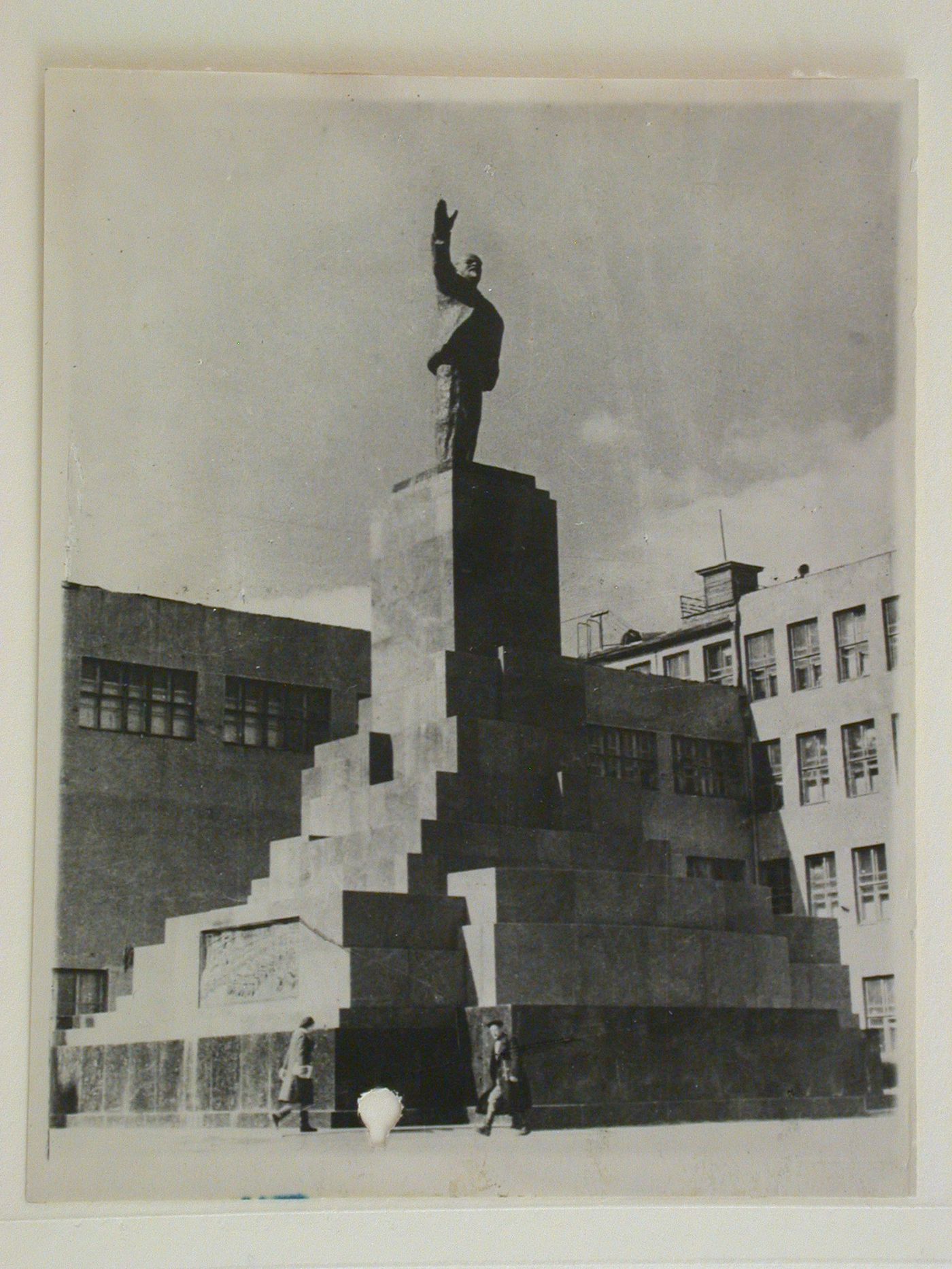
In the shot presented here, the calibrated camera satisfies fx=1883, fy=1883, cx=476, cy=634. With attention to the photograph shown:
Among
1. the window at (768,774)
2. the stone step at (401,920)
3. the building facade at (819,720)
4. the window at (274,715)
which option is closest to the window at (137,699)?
the window at (274,715)

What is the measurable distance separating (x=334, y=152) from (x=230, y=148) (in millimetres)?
601

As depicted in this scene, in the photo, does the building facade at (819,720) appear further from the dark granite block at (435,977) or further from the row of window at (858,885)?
the dark granite block at (435,977)

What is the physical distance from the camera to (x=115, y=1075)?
35.2 ft

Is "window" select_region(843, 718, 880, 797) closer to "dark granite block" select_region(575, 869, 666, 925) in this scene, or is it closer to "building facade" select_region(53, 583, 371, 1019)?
"dark granite block" select_region(575, 869, 666, 925)

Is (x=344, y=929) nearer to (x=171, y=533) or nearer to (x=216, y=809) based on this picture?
(x=216, y=809)

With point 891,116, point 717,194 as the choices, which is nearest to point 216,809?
point 717,194

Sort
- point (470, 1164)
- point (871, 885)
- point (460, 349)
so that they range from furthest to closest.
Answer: point (460, 349)
point (871, 885)
point (470, 1164)

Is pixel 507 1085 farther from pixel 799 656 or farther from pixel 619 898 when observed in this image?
pixel 799 656

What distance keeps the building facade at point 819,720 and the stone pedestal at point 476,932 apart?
301 mm

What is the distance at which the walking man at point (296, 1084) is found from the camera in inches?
403

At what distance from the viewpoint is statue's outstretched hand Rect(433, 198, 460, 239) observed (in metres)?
11.2

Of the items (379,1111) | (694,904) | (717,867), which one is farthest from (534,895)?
(717,867)

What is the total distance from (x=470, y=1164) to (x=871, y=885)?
286cm

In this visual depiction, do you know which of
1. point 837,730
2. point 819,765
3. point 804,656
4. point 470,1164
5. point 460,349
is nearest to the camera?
point 470,1164
